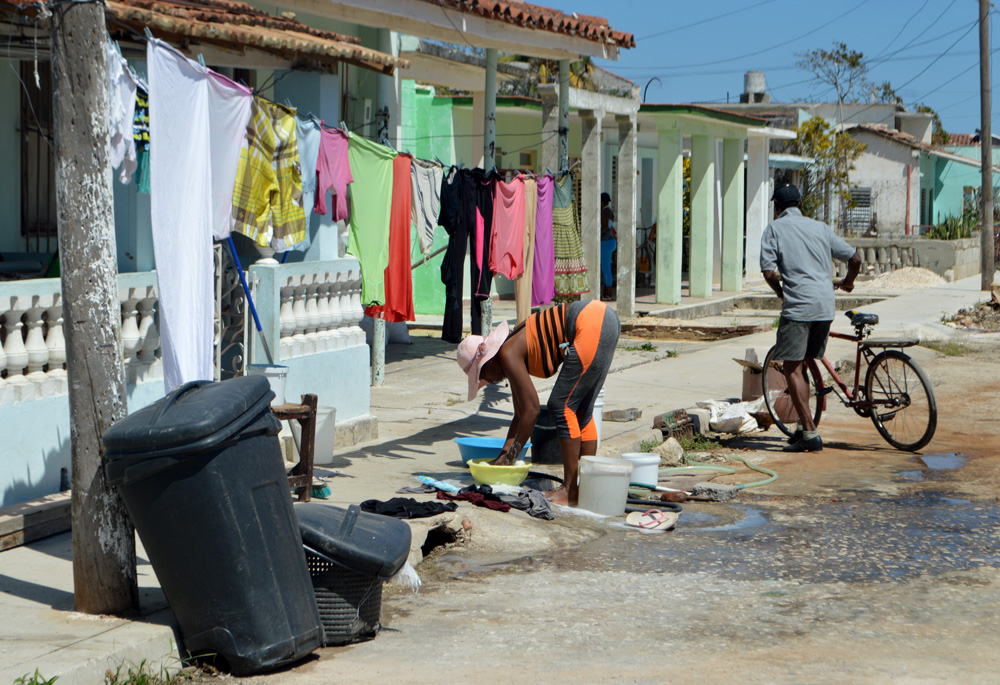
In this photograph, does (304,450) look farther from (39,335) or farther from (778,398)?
(778,398)

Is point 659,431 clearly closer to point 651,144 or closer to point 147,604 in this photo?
point 147,604

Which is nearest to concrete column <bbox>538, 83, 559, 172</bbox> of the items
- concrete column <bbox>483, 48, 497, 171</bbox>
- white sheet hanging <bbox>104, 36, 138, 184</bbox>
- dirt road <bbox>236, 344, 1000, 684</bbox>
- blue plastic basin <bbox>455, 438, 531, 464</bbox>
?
concrete column <bbox>483, 48, 497, 171</bbox>

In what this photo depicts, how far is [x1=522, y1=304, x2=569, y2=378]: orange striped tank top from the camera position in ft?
22.3

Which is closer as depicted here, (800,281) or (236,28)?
(236,28)

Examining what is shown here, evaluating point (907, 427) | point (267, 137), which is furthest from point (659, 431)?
point (267, 137)

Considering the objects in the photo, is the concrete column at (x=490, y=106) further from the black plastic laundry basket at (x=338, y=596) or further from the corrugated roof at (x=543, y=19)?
the black plastic laundry basket at (x=338, y=596)

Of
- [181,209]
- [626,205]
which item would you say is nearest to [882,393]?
[181,209]

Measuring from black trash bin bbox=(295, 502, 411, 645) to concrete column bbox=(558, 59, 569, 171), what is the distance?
9762 millimetres

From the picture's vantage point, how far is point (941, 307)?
64.7ft

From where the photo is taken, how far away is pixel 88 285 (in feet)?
14.9

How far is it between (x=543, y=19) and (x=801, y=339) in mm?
5747

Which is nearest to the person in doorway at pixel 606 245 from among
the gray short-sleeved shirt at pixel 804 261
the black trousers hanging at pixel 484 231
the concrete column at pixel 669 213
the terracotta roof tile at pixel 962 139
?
the concrete column at pixel 669 213

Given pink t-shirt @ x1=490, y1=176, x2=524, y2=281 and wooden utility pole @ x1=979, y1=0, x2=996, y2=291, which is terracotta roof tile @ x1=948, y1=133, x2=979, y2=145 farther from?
pink t-shirt @ x1=490, y1=176, x2=524, y2=281

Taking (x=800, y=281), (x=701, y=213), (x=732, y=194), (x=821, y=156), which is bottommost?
(x=800, y=281)
